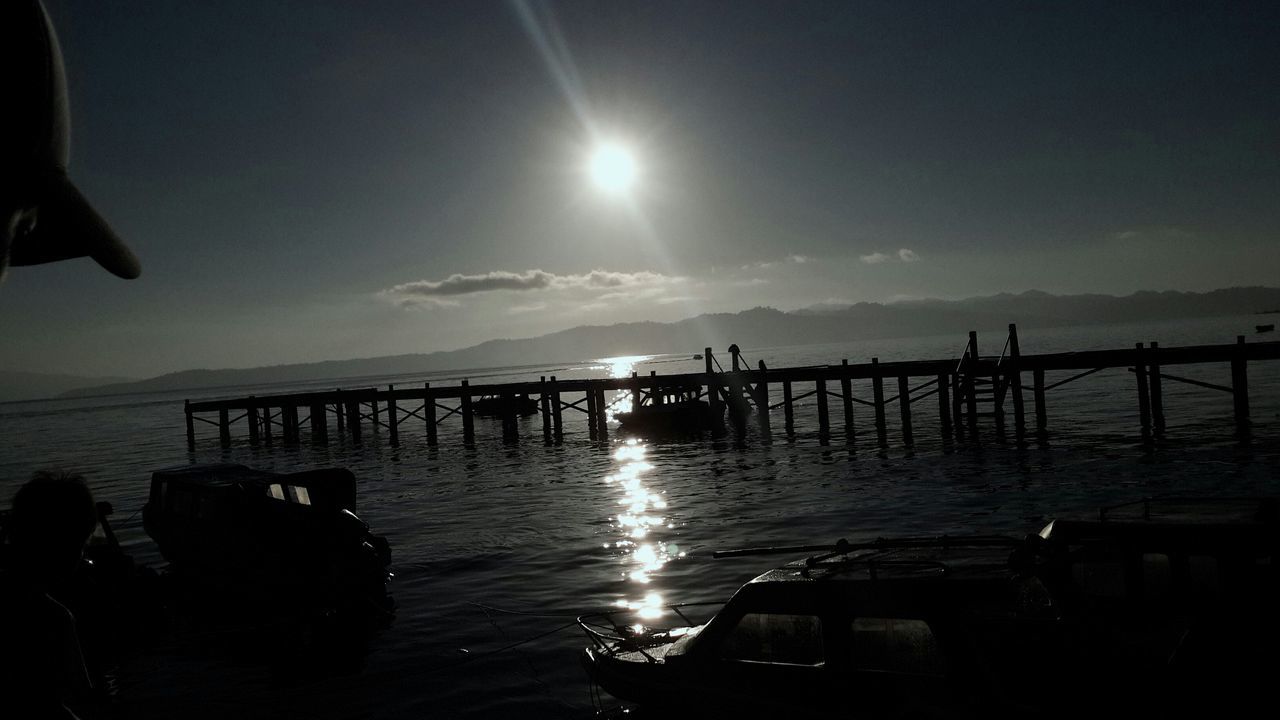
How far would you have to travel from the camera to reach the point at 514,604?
14000mm

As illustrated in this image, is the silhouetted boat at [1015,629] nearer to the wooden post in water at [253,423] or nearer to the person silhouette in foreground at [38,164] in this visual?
the person silhouette in foreground at [38,164]

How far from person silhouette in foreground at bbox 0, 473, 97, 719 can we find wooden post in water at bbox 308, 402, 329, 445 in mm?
49142

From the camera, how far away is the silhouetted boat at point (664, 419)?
151 feet

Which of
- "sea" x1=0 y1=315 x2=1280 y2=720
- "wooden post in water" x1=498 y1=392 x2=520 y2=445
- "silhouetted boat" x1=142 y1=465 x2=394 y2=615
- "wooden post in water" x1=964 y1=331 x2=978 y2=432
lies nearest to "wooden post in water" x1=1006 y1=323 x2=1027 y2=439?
"sea" x1=0 y1=315 x2=1280 y2=720

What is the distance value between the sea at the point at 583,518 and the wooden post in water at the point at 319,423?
220 inches

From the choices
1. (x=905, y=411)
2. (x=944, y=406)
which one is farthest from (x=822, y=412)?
(x=944, y=406)

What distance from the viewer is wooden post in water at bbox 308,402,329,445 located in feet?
165

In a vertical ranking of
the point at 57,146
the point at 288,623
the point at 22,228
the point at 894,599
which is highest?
the point at 57,146

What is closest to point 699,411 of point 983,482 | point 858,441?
point 858,441

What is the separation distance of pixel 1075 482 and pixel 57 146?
24.6 meters

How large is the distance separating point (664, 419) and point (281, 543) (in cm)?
3222

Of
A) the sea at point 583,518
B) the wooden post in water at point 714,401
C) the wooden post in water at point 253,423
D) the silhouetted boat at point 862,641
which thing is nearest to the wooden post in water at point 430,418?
the sea at point 583,518

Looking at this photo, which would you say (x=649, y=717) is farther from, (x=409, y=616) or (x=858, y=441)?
(x=858, y=441)

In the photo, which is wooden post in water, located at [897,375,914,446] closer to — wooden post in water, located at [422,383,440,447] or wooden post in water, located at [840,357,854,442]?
wooden post in water, located at [840,357,854,442]
